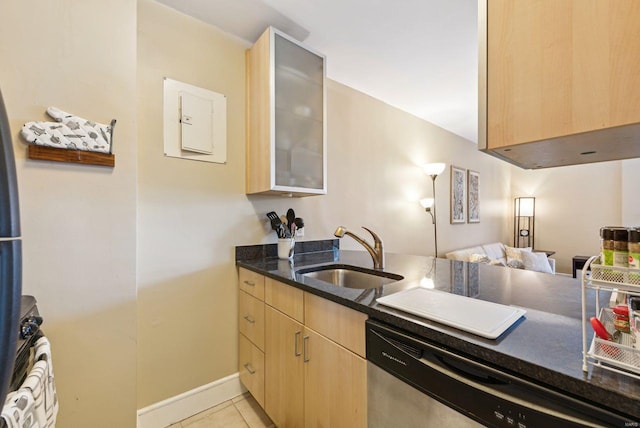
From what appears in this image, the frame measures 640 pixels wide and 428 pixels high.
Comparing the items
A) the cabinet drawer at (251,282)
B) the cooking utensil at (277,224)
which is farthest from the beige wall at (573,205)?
the cabinet drawer at (251,282)

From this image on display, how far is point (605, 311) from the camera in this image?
0.70 meters

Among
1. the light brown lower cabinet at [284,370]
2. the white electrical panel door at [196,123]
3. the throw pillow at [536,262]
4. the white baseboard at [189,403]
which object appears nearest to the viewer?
the light brown lower cabinet at [284,370]

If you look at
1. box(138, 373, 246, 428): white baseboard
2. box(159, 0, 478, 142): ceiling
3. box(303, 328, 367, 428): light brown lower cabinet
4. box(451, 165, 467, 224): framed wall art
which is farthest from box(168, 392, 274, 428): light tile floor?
box(451, 165, 467, 224): framed wall art

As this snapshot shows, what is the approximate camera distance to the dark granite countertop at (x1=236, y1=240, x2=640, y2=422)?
0.49 meters

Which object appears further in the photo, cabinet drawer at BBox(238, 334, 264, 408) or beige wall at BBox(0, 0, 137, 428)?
cabinet drawer at BBox(238, 334, 264, 408)

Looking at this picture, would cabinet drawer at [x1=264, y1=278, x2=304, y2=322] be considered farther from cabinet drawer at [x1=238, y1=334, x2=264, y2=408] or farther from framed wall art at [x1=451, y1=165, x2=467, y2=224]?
framed wall art at [x1=451, y1=165, x2=467, y2=224]

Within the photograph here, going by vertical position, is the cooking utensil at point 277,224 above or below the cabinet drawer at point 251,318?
above

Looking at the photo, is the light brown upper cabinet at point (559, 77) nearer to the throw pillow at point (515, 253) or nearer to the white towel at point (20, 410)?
the white towel at point (20, 410)

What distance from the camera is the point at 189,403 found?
5.49 ft

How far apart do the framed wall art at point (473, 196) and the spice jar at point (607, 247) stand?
13.0 feet

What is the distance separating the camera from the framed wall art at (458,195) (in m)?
3.88

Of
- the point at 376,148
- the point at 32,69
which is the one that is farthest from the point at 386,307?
the point at 376,148

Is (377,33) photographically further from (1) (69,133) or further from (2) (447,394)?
(2) (447,394)

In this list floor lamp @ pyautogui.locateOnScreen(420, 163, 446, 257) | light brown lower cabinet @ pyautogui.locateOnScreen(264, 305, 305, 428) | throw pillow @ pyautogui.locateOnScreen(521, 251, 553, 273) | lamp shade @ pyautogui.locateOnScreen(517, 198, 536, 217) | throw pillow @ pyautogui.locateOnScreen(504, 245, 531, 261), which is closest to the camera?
light brown lower cabinet @ pyautogui.locateOnScreen(264, 305, 305, 428)
